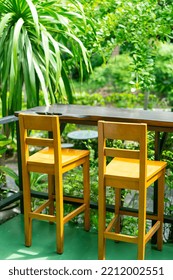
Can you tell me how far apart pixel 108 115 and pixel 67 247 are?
1008 millimetres

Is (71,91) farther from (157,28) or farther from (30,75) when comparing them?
(157,28)

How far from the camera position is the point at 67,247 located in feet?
9.87

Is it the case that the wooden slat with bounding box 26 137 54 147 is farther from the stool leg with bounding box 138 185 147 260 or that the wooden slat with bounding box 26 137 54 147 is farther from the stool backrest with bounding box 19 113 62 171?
the stool leg with bounding box 138 185 147 260

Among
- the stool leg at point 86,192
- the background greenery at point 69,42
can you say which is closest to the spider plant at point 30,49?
the background greenery at point 69,42

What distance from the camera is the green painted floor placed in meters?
2.88

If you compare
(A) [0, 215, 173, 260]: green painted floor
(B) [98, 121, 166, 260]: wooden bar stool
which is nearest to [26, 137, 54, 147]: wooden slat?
(B) [98, 121, 166, 260]: wooden bar stool

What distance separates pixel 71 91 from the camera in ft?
12.3

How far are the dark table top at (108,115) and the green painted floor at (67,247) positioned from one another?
90 centimetres

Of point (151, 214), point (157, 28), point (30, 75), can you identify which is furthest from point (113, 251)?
point (157, 28)

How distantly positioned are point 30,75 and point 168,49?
406 centimetres

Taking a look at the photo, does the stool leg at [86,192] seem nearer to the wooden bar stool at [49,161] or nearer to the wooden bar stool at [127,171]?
the wooden bar stool at [49,161]

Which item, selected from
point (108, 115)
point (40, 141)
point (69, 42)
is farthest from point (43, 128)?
point (69, 42)

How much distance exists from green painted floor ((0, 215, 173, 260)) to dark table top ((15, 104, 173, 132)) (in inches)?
35.2
